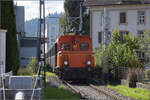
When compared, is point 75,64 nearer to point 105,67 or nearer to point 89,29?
point 105,67

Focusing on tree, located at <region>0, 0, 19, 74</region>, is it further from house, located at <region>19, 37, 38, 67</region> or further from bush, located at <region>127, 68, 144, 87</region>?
house, located at <region>19, 37, 38, 67</region>

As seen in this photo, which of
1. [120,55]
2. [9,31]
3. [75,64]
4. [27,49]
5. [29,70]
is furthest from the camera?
[27,49]

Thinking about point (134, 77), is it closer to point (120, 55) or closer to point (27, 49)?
point (120, 55)

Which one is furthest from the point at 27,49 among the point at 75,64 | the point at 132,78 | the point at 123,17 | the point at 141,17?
the point at 132,78

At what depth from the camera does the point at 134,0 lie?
38250 millimetres

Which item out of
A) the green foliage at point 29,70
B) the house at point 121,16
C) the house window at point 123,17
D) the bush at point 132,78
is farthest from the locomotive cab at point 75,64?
the house window at point 123,17

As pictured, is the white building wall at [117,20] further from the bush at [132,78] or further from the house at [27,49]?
the bush at [132,78]

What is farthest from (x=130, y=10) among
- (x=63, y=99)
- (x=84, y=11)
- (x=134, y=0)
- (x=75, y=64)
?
(x=63, y=99)

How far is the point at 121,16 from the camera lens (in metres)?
38.7

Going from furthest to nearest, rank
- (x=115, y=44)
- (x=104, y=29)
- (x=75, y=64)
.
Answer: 1. (x=115, y=44)
2. (x=104, y=29)
3. (x=75, y=64)

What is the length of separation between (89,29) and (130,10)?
6866 millimetres

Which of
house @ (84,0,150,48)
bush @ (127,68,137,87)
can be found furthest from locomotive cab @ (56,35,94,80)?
house @ (84,0,150,48)

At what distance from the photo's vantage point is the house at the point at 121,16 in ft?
124

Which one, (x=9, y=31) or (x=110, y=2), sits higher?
(x=110, y=2)
